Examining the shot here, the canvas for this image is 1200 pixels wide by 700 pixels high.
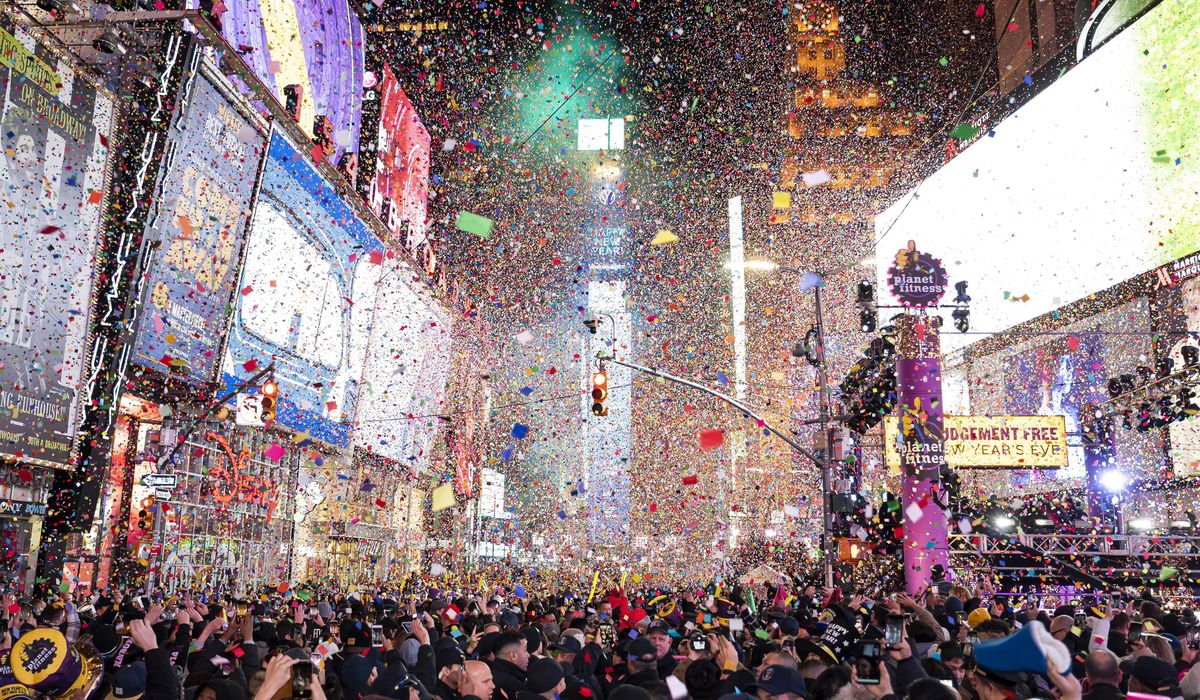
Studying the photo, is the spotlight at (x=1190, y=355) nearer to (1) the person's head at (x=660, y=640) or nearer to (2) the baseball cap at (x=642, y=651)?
(1) the person's head at (x=660, y=640)

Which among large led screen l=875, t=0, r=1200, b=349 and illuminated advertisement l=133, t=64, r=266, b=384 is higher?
large led screen l=875, t=0, r=1200, b=349

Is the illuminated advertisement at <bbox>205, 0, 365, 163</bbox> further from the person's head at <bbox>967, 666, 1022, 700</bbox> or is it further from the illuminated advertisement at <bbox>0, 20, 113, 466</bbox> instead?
the person's head at <bbox>967, 666, 1022, 700</bbox>

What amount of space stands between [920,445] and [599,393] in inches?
295

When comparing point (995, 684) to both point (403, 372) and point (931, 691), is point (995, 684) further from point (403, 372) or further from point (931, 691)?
point (403, 372)

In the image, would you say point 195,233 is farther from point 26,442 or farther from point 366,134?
point 366,134

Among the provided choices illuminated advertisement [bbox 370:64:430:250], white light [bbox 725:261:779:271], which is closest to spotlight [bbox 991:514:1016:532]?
illuminated advertisement [bbox 370:64:430:250]

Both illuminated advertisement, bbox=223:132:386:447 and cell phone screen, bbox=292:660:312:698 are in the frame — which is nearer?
cell phone screen, bbox=292:660:312:698

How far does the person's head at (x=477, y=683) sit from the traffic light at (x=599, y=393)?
45.9ft

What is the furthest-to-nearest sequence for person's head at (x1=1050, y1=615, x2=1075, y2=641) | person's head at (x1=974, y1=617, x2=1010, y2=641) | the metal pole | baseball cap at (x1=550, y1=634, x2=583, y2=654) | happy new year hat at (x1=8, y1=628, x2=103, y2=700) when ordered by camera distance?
the metal pole < person's head at (x1=1050, y1=615, x2=1075, y2=641) < baseball cap at (x1=550, y1=634, x2=583, y2=654) < person's head at (x1=974, y1=617, x2=1010, y2=641) < happy new year hat at (x1=8, y1=628, x2=103, y2=700)

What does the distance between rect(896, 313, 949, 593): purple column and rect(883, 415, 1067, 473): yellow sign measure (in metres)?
7.20

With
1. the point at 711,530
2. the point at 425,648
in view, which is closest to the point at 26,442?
the point at 425,648

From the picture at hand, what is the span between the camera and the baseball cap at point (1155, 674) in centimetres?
680

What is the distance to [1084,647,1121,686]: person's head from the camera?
258 inches

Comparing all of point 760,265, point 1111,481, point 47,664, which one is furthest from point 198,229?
point 760,265
